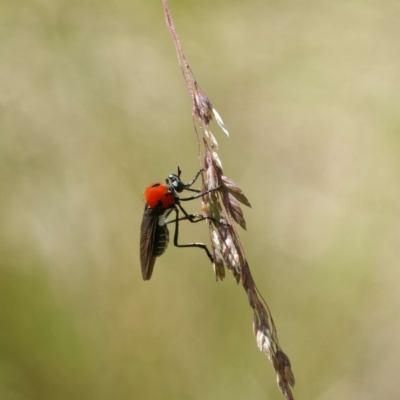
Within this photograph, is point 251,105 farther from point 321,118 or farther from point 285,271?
point 285,271

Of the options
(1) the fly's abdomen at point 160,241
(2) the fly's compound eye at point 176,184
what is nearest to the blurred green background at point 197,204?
(1) the fly's abdomen at point 160,241

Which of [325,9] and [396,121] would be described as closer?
→ [396,121]

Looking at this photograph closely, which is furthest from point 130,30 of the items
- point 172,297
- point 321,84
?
point 172,297

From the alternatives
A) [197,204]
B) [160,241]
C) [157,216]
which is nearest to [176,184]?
[157,216]

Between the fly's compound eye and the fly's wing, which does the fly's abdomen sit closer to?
the fly's wing

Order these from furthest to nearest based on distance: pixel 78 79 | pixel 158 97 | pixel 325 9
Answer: pixel 325 9
pixel 158 97
pixel 78 79

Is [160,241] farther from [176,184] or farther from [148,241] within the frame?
[176,184]

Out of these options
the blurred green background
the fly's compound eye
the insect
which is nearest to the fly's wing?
the insect
